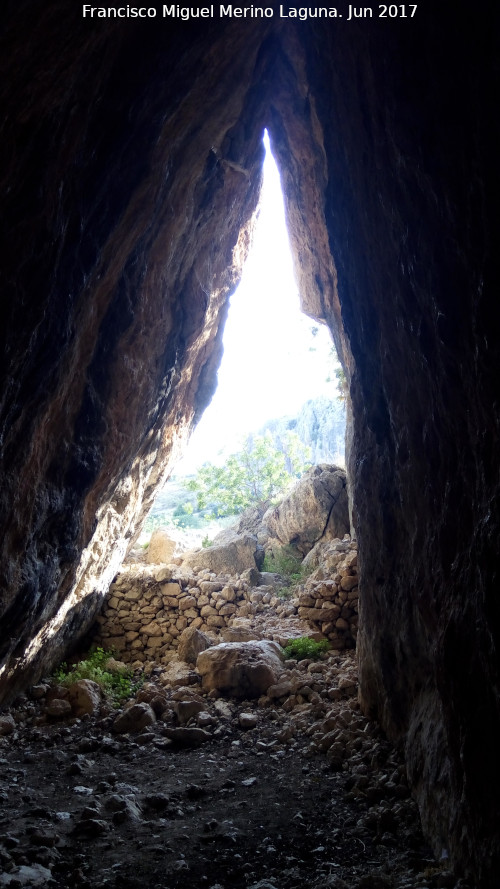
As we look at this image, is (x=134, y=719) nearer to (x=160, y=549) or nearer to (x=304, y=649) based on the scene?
(x=304, y=649)

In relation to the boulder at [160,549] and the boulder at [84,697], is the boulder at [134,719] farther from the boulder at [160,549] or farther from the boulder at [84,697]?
the boulder at [160,549]

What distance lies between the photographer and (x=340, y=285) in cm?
746

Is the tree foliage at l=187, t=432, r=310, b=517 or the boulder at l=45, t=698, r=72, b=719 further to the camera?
the tree foliage at l=187, t=432, r=310, b=517

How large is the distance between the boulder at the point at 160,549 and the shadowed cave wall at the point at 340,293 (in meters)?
5.72

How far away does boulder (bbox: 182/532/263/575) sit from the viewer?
13.8 meters

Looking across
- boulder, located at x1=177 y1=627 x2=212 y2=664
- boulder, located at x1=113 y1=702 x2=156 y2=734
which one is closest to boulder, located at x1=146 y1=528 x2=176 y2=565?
boulder, located at x1=177 y1=627 x2=212 y2=664

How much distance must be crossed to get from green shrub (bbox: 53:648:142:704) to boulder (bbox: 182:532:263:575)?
5.11m

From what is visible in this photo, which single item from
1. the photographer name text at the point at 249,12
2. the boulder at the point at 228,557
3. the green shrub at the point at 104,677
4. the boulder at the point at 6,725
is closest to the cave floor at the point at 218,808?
the boulder at the point at 6,725

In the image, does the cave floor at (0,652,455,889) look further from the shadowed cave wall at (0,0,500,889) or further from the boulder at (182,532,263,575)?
the boulder at (182,532,263,575)

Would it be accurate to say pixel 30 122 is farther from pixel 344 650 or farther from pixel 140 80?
pixel 344 650

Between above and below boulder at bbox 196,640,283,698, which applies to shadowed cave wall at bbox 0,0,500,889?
above

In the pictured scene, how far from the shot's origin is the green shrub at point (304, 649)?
313 inches

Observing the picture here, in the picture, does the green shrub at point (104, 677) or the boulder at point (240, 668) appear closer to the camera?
the boulder at point (240, 668)

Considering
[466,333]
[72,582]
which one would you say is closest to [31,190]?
[466,333]
